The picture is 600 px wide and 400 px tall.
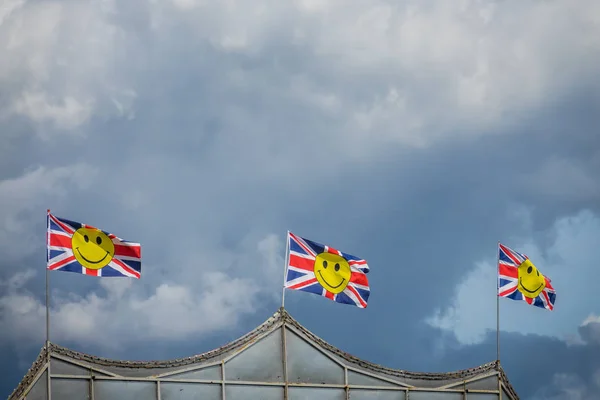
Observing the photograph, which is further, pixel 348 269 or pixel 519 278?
pixel 519 278

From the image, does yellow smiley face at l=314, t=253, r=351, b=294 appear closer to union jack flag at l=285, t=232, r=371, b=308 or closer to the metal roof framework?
union jack flag at l=285, t=232, r=371, b=308

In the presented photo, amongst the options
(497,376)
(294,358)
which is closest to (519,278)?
(497,376)

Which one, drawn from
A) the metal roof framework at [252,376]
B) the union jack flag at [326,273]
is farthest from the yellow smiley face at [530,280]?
the union jack flag at [326,273]

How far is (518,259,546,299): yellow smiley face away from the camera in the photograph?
68.7m

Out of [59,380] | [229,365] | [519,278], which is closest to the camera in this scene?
[59,380]

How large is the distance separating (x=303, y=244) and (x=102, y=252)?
38.9ft

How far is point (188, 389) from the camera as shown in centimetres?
5831

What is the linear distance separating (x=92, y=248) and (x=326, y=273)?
13.9 meters

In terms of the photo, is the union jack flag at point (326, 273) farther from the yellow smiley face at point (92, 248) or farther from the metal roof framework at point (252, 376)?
the yellow smiley face at point (92, 248)

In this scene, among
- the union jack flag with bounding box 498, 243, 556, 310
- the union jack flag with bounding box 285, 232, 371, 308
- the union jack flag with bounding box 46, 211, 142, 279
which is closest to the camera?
the union jack flag with bounding box 46, 211, 142, 279

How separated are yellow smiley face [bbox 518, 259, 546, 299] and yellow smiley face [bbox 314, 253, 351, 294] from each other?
12597 mm

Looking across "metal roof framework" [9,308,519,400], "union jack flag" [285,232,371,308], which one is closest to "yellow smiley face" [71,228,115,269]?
"metal roof framework" [9,308,519,400]

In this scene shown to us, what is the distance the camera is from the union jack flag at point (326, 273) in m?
62.0

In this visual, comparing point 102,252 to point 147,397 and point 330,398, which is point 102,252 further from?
point 330,398
